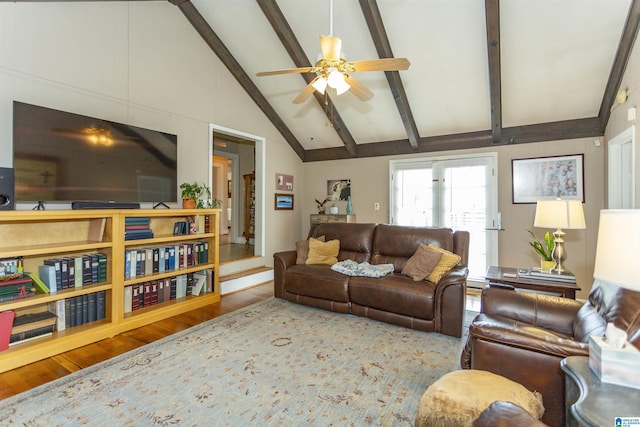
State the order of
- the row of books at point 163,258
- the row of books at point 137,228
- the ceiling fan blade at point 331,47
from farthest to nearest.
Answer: the row of books at point 163,258 < the row of books at point 137,228 < the ceiling fan blade at point 331,47

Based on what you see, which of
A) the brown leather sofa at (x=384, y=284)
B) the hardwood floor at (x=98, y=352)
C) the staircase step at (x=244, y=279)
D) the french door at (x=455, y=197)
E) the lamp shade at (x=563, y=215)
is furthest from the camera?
the french door at (x=455, y=197)

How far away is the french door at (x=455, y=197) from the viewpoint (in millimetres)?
4699

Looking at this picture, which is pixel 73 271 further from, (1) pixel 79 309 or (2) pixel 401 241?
(2) pixel 401 241

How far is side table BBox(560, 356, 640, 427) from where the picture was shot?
99cm

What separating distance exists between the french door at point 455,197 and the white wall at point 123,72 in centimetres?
285

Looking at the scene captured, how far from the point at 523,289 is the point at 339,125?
12.1ft

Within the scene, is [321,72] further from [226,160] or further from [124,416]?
[226,160]

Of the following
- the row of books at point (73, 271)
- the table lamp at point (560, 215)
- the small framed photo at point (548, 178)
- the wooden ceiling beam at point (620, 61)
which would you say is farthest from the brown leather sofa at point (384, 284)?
the wooden ceiling beam at point (620, 61)

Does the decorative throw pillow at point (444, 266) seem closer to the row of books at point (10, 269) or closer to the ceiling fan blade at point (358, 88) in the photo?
the ceiling fan blade at point (358, 88)

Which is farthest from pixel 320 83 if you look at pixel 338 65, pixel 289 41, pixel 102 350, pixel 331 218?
pixel 331 218

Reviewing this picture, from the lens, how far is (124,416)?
1.82 m

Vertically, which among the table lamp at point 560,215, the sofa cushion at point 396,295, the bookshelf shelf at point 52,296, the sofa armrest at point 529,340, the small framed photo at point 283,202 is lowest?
the sofa cushion at point 396,295

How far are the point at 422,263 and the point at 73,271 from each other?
345 centimetres

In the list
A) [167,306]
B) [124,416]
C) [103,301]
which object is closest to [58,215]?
[103,301]
